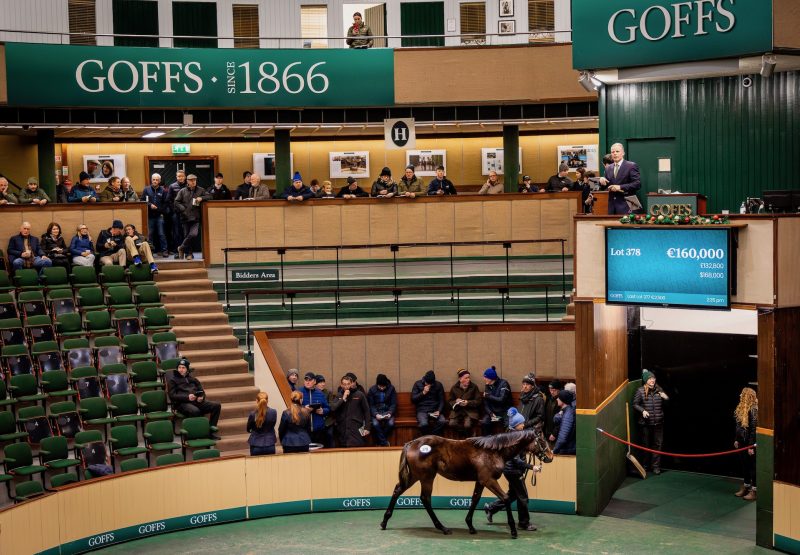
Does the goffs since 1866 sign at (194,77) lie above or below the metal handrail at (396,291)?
above

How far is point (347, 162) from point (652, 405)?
45.4 ft

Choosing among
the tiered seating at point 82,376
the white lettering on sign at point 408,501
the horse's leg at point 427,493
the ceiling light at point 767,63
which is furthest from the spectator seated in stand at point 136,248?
the ceiling light at point 767,63

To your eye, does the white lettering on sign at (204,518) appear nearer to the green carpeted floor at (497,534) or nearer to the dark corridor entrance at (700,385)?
the green carpeted floor at (497,534)

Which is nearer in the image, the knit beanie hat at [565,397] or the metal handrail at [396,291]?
the knit beanie hat at [565,397]

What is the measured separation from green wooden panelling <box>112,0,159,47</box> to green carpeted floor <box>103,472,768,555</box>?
51.0ft

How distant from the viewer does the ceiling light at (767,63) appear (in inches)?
676

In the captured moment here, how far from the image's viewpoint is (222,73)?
78.3 feet

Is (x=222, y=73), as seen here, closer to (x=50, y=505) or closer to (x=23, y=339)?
(x=23, y=339)

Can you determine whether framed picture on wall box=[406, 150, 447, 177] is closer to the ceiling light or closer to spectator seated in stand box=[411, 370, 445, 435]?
spectator seated in stand box=[411, 370, 445, 435]

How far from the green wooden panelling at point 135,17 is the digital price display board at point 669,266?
1593 cm

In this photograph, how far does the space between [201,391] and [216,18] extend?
13.1 metres

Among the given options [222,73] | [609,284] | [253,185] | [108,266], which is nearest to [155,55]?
[222,73]

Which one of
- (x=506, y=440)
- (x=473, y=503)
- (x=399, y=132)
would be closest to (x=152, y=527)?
(x=473, y=503)

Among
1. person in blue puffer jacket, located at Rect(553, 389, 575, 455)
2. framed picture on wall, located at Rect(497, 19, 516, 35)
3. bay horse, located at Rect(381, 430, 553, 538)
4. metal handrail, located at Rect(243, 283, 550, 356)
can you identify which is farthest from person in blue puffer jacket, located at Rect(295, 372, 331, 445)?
framed picture on wall, located at Rect(497, 19, 516, 35)
